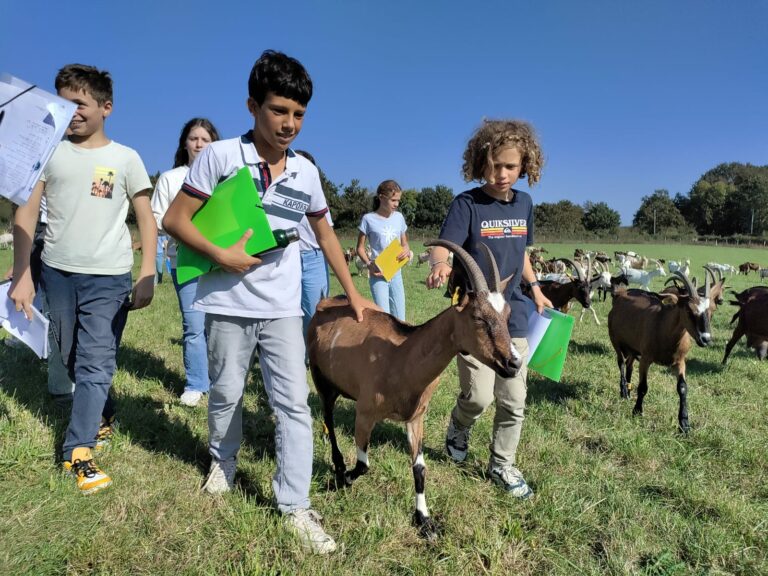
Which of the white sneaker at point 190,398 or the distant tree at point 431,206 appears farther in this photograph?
the distant tree at point 431,206

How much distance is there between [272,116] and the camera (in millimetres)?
2576

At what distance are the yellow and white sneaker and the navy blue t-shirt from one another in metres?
2.66

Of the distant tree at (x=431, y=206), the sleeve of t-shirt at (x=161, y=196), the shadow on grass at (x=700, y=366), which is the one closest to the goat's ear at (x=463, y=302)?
the sleeve of t-shirt at (x=161, y=196)

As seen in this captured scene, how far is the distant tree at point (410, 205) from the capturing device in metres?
78.0

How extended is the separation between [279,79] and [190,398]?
3323mm

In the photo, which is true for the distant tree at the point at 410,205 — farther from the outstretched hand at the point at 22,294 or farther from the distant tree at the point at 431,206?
the outstretched hand at the point at 22,294

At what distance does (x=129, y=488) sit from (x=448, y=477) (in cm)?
209

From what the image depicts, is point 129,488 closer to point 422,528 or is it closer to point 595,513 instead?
point 422,528

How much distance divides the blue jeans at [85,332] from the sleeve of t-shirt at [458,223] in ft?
7.44

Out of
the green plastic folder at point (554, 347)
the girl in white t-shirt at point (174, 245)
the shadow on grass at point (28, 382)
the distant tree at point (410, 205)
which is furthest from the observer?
the distant tree at point (410, 205)

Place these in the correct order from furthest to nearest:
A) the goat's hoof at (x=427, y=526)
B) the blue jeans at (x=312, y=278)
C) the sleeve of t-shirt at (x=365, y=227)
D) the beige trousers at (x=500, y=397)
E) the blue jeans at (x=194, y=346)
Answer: the sleeve of t-shirt at (x=365, y=227) → the blue jeans at (x=312, y=278) → the blue jeans at (x=194, y=346) → the beige trousers at (x=500, y=397) → the goat's hoof at (x=427, y=526)

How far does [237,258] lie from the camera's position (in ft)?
8.46

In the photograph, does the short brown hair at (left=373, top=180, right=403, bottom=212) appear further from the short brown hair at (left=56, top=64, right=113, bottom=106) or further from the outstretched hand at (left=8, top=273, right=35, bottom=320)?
the outstretched hand at (left=8, top=273, right=35, bottom=320)

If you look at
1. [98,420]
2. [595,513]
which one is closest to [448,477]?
[595,513]
